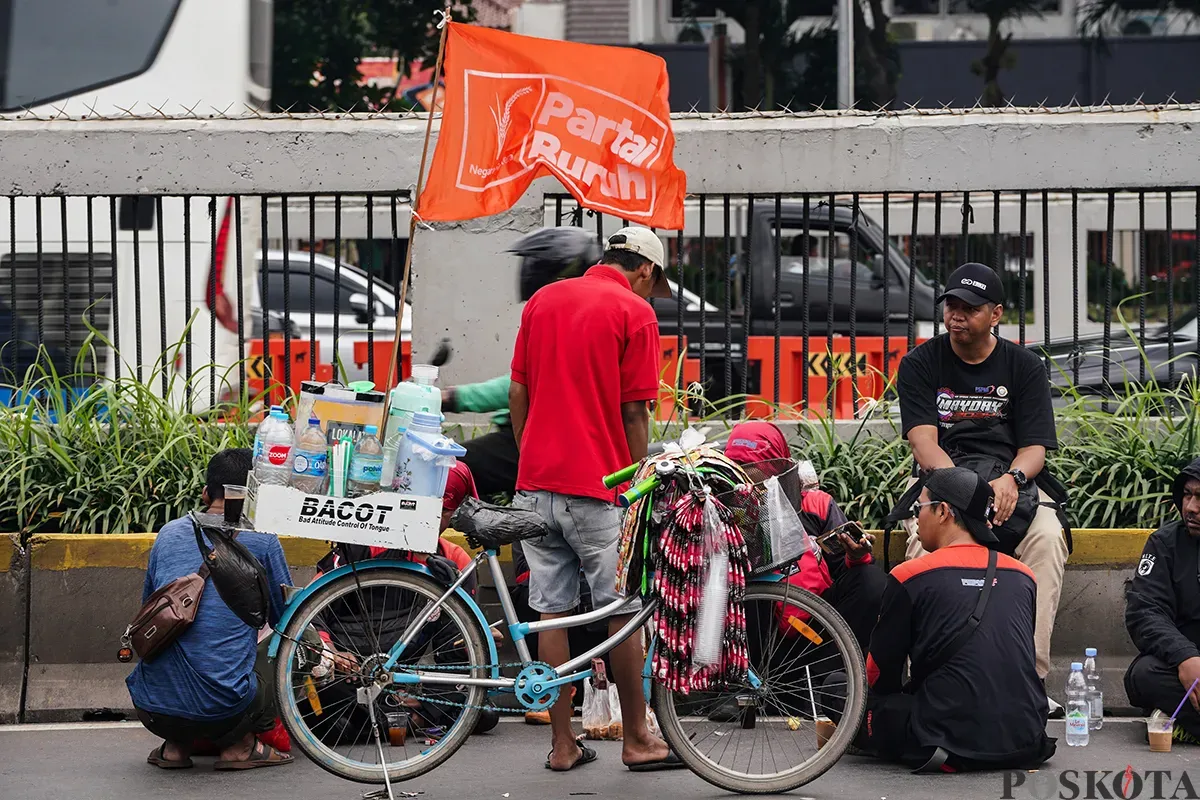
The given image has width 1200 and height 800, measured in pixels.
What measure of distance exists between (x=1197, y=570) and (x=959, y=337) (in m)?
1.36

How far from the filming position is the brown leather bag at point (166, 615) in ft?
19.0

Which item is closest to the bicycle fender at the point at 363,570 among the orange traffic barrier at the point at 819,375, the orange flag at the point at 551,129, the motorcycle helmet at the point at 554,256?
the motorcycle helmet at the point at 554,256

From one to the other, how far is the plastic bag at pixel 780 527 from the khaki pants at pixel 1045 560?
1.30 m

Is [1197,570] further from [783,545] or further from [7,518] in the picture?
[7,518]

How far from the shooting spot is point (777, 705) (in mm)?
5641

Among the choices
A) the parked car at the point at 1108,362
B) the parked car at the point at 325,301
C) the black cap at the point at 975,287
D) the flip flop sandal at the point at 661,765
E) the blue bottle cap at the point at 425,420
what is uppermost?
the parked car at the point at 325,301

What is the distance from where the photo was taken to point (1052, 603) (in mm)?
6656

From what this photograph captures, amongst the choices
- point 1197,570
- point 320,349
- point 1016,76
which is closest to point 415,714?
point 1197,570

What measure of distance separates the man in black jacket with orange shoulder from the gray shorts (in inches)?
87.6

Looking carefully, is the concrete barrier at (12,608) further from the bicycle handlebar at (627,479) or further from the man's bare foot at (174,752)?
the bicycle handlebar at (627,479)

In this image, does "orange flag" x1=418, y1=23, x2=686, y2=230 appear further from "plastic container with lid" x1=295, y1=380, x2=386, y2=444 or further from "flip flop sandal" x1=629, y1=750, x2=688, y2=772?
"flip flop sandal" x1=629, y1=750, x2=688, y2=772

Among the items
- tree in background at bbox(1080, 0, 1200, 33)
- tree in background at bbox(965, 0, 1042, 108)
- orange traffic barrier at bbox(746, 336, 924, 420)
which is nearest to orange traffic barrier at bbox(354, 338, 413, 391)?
orange traffic barrier at bbox(746, 336, 924, 420)

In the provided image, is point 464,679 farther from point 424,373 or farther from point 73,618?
point 73,618

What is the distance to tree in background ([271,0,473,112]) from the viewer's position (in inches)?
731
